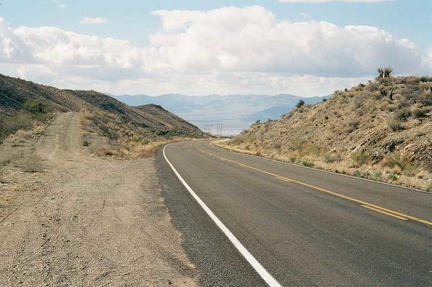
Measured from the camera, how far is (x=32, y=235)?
7613 millimetres

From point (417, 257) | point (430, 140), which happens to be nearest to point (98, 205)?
point (417, 257)

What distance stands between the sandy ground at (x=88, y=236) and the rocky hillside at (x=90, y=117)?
57.9ft

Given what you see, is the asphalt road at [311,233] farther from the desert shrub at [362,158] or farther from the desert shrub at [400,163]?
the desert shrub at [362,158]

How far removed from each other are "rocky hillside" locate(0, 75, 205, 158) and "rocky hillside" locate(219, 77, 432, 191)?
45.7 feet

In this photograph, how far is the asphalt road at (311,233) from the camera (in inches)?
209

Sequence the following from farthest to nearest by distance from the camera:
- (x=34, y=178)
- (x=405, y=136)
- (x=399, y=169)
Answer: (x=405, y=136) → (x=399, y=169) → (x=34, y=178)

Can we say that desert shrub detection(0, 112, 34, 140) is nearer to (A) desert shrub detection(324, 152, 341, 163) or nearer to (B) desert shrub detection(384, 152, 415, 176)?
(A) desert shrub detection(324, 152, 341, 163)

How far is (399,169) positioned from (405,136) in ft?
13.0

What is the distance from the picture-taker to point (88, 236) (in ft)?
24.4

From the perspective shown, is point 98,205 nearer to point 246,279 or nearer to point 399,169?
point 246,279

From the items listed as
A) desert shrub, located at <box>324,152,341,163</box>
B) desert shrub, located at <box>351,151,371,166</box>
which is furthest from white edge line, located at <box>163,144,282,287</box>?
desert shrub, located at <box>324,152,341,163</box>

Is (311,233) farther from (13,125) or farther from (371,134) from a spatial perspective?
(13,125)

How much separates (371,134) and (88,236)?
77.2 ft

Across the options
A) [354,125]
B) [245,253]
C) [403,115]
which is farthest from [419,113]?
[245,253]
